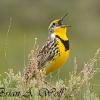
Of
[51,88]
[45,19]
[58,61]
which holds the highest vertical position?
[45,19]

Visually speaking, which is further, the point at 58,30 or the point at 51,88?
the point at 58,30

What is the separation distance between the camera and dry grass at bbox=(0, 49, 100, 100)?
579cm

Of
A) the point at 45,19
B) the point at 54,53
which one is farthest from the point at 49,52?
the point at 45,19

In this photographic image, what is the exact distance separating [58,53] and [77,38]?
7.83 meters

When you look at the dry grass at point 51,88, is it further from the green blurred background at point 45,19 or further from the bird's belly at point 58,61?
the green blurred background at point 45,19

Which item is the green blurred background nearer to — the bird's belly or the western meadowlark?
the western meadowlark

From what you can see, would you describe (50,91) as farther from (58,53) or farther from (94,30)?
(94,30)

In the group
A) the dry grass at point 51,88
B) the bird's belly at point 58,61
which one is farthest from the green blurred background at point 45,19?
the dry grass at point 51,88

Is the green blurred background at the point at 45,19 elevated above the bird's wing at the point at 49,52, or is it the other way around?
the green blurred background at the point at 45,19

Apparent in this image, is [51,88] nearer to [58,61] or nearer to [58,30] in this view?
[58,61]

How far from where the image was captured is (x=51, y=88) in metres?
6.11

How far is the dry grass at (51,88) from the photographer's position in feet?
19.0

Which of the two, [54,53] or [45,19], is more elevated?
[45,19]

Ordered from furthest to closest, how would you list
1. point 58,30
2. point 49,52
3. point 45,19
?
1. point 45,19
2. point 58,30
3. point 49,52
